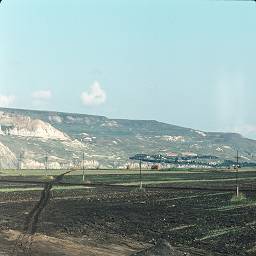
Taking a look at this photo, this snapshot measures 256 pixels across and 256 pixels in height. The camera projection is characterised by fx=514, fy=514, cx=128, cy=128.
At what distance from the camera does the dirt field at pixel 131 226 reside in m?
25.0

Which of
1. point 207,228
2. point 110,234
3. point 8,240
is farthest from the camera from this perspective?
point 207,228

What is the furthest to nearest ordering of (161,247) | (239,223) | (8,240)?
1. (239,223)
2. (8,240)
3. (161,247)

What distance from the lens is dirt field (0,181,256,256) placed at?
25.0 m

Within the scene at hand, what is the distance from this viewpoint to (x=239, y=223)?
3378 centimetres

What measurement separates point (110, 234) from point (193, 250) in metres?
6.44

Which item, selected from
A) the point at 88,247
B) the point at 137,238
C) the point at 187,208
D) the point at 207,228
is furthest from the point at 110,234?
the point at 187,208

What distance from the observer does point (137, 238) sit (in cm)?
2792

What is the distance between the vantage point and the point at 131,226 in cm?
3269

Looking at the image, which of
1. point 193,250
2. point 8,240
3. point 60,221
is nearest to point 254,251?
point 193,250

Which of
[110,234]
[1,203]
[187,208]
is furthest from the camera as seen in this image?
[1,203]

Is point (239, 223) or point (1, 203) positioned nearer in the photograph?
point (239, 223)

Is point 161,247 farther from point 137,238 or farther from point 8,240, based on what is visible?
point 8,240

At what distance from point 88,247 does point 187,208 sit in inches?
755

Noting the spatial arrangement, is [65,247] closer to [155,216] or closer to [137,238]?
[137,238]
